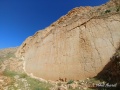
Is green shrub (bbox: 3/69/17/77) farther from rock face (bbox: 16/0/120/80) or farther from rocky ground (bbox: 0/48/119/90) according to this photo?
rock face (bbox: 16/0/120/80)

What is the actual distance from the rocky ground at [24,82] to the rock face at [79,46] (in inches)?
29.9

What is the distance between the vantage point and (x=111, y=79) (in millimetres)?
10266

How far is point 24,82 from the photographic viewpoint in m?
14.0

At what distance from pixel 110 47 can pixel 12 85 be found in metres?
7.80

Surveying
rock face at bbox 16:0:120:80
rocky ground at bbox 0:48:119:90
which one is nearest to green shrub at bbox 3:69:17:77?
rocky ground at bbox 0:48:119:90

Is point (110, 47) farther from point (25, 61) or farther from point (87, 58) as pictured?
point (25, 61)

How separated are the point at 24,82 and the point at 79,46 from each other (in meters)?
5.31

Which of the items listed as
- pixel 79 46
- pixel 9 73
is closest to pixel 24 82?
pixel 9 73

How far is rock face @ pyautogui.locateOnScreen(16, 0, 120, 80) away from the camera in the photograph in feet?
39.7

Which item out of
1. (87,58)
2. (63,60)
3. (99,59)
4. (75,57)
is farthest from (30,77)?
(99,59)

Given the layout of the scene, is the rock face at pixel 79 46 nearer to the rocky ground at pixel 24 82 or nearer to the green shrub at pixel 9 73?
the rocky ground at pixel 24 82

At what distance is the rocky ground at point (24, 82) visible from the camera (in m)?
11.0

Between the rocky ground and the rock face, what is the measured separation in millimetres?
759

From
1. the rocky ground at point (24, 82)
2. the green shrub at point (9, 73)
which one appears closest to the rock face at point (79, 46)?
the rocky ground at point (24, 82)
